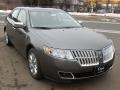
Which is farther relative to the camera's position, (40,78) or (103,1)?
(103,1)

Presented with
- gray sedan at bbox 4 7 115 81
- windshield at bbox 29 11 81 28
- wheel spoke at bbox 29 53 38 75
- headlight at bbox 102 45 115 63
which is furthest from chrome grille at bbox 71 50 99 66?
windshield at bbox 29 11 81 28

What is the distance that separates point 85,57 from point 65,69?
441 millimetres

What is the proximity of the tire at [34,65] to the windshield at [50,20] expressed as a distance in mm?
819

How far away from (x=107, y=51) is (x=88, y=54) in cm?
59

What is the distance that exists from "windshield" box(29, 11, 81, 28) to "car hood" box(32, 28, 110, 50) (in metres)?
0.42

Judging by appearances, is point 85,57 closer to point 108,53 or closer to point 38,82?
point 108,53

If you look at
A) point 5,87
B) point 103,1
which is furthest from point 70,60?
point 103,1

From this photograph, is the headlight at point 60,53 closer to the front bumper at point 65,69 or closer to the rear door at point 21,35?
the front bumper at point 65,69

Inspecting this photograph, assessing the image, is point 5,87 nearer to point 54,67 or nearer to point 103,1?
point 54,67

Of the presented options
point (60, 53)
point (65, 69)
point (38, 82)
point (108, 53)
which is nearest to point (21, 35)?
point (38, 82)

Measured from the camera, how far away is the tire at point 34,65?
5211 mm

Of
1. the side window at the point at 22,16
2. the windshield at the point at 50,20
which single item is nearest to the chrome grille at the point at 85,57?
the windshield at the point at 50,20

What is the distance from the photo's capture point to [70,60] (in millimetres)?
4695

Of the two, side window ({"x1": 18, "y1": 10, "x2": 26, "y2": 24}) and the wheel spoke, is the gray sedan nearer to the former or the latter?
the wheel spoke
